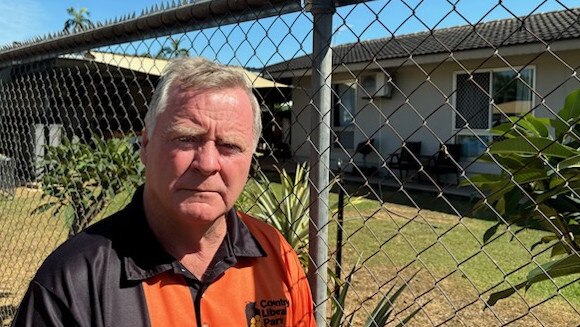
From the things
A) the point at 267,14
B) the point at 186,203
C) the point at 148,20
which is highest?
the point at 148,20

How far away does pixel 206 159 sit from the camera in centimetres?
147

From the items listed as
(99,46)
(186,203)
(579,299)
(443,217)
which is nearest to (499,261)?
(579,299)

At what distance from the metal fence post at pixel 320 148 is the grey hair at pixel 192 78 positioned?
36 cm

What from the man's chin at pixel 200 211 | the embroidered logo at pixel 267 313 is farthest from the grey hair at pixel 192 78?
the embroidered logo at pixel 267 313

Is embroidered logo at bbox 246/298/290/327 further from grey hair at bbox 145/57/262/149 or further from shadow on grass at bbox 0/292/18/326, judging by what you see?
shadow on grass at bbox 0/292/18/326

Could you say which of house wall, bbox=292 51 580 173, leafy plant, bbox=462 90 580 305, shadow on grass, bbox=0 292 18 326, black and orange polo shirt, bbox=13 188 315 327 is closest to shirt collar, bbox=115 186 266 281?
black and orange polo shirt, bbox=13 188 315 327

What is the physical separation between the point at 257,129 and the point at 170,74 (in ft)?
1.04

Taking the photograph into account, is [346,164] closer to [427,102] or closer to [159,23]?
[159,23]

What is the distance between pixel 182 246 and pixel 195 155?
0.28 meters

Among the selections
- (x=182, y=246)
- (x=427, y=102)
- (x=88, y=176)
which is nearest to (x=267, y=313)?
(x=182, y=246)

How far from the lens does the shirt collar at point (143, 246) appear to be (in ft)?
4.61

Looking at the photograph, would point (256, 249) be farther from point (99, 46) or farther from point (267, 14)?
point (99, 46)

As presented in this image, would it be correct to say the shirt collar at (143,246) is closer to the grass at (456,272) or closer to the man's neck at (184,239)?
the man's neck at (184,239)

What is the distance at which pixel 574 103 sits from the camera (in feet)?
5.03
